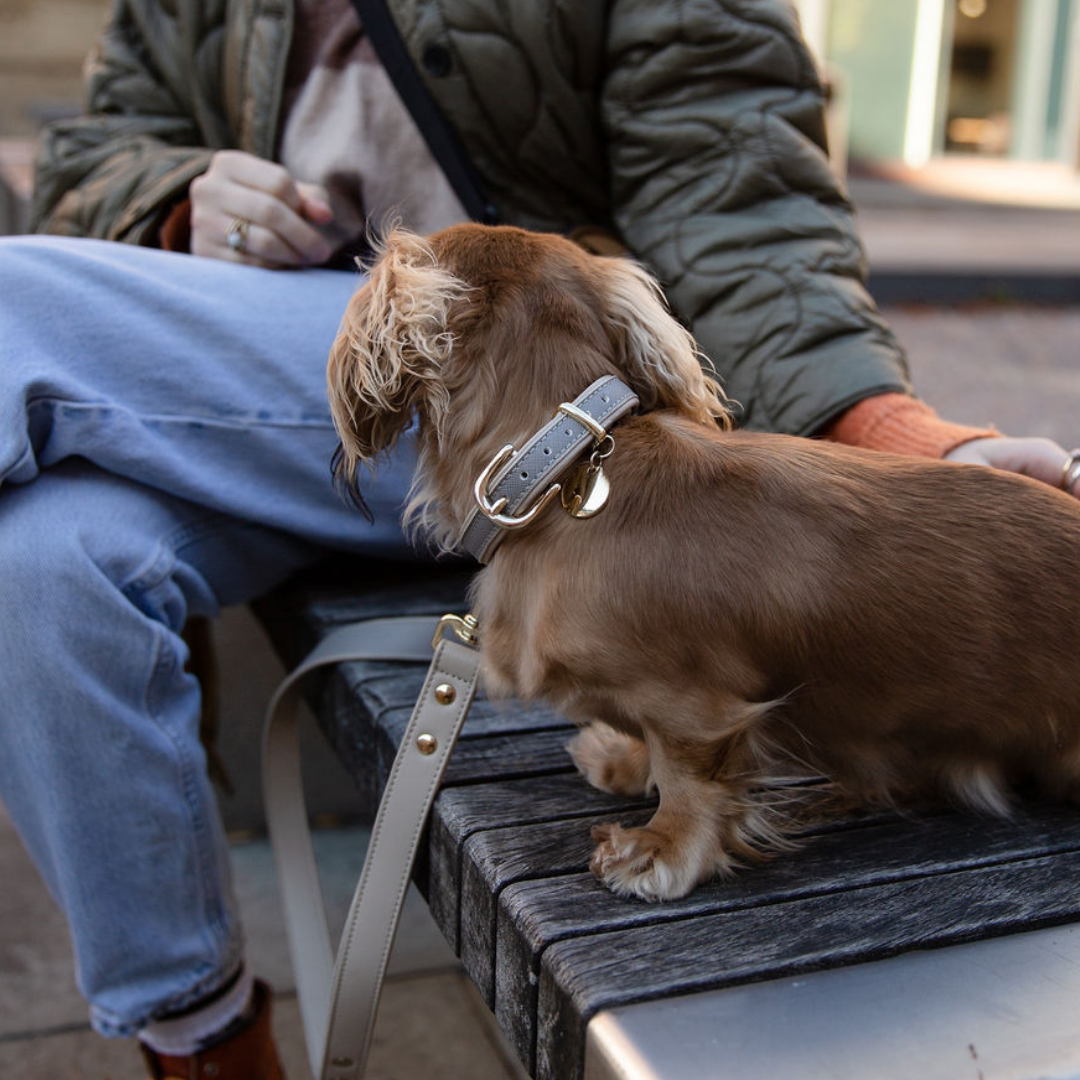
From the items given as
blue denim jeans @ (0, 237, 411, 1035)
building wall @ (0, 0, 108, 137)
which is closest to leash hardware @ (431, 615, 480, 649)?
blue denim jeans @ (0, 237, 411, 1035)

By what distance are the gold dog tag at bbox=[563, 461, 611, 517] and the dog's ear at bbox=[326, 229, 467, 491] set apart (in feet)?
0.57

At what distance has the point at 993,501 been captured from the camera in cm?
136

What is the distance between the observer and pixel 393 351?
1324mm

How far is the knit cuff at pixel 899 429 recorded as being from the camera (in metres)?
1.70

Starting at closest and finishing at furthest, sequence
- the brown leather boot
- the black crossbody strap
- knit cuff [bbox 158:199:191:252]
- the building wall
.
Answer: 1. the brown leather boot
2. the black crossbody strap
3. knit cuff [bbox 158:199:191:252]
4. the building wall

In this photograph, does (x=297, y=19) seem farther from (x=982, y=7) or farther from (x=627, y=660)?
(x=982, y=7)

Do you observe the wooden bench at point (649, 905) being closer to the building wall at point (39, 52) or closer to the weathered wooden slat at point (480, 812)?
the weathered wooden slat at point (480, 812)

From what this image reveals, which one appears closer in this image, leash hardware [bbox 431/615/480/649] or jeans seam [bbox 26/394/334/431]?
leash hardware [bbox 431/615/480/649]

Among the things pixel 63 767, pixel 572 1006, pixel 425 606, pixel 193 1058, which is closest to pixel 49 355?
pixel 63 767

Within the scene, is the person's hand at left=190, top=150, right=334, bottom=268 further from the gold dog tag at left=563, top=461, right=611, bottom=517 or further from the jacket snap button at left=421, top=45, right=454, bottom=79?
the gold dog tag at left=563, top=461, right=611, bottom=517

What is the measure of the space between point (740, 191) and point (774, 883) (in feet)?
3.77

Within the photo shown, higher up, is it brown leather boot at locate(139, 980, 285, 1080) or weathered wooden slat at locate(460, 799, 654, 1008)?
weathered wooden slat at locate(460, 799, 654, 1008)

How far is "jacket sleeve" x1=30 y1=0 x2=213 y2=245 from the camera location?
7.20 feet

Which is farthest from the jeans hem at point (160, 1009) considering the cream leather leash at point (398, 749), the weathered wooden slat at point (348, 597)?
the weathered wooden slat at point (348, 597)
